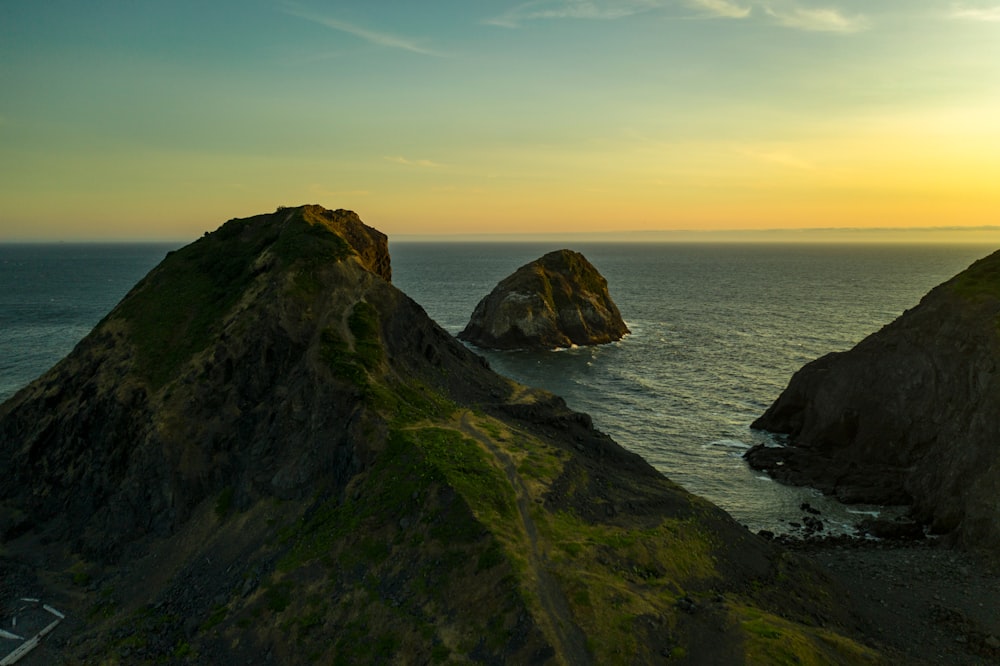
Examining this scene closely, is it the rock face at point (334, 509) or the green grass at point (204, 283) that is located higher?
the green grass at point (204, 283)

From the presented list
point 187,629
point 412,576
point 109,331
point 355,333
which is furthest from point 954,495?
point 109,331

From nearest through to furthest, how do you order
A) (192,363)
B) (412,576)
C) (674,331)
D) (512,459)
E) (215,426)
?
1. (412,576)
2. (512,459)
3. (215,426)
4. (192,363)
5. (674,331)

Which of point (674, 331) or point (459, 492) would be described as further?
point (674, 331)

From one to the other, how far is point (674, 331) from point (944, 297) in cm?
7670

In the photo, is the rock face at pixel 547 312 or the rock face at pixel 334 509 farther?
the rock face at pixel 547 312

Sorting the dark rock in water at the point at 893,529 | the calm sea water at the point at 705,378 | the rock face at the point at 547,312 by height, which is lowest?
the dark rock in water at the point at 893,529

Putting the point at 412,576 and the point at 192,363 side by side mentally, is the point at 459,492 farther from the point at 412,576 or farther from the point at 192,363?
the point at 192,363

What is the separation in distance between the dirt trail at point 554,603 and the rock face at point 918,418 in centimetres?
3510

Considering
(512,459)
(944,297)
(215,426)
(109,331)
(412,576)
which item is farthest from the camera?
(944,297)

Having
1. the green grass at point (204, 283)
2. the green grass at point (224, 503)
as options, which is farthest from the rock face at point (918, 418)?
the green grass at point (224, 503)

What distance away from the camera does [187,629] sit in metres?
32.5

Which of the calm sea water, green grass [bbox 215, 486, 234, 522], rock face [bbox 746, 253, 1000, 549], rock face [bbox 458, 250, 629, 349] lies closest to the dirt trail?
green grass [bbox 215, 486, 234, 522]

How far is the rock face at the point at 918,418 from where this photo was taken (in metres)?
48.2

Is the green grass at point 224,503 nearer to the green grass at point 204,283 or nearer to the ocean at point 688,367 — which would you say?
Result: the green grass at point 204,283
